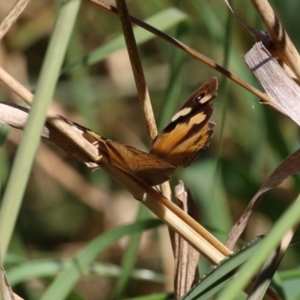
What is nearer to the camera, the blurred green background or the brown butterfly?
the brown butterfly

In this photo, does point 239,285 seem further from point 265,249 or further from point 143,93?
point 143,93

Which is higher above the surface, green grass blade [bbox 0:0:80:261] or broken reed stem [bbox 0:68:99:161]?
broken reed stem [bbox 0:68:99:161]

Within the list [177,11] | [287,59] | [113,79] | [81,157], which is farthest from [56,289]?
[113,79]

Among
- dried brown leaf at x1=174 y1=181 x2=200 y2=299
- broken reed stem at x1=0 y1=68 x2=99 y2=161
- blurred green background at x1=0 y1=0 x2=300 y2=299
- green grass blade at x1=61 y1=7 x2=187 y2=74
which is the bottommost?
dried brown leaf at x1=174 y1=181 x2=200 y2=299

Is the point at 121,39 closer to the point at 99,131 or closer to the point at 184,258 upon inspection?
the point at 184,258

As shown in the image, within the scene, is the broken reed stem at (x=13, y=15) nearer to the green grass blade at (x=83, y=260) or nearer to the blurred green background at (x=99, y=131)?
the green grass blade at (x=83, y=260)

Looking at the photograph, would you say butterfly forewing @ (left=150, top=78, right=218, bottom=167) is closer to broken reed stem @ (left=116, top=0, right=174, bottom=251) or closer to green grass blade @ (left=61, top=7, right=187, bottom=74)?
broken reed stem @ (left=116, top=0, right=174, bottom=251)

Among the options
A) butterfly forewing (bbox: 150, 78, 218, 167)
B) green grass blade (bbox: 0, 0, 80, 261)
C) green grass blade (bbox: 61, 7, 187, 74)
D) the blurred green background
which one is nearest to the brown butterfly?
butterfly forewing (bbox: 150, 78, 218, 167)

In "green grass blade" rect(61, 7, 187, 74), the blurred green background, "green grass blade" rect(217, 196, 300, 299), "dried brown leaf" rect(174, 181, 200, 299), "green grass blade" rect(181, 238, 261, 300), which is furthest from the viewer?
the blurred green background
